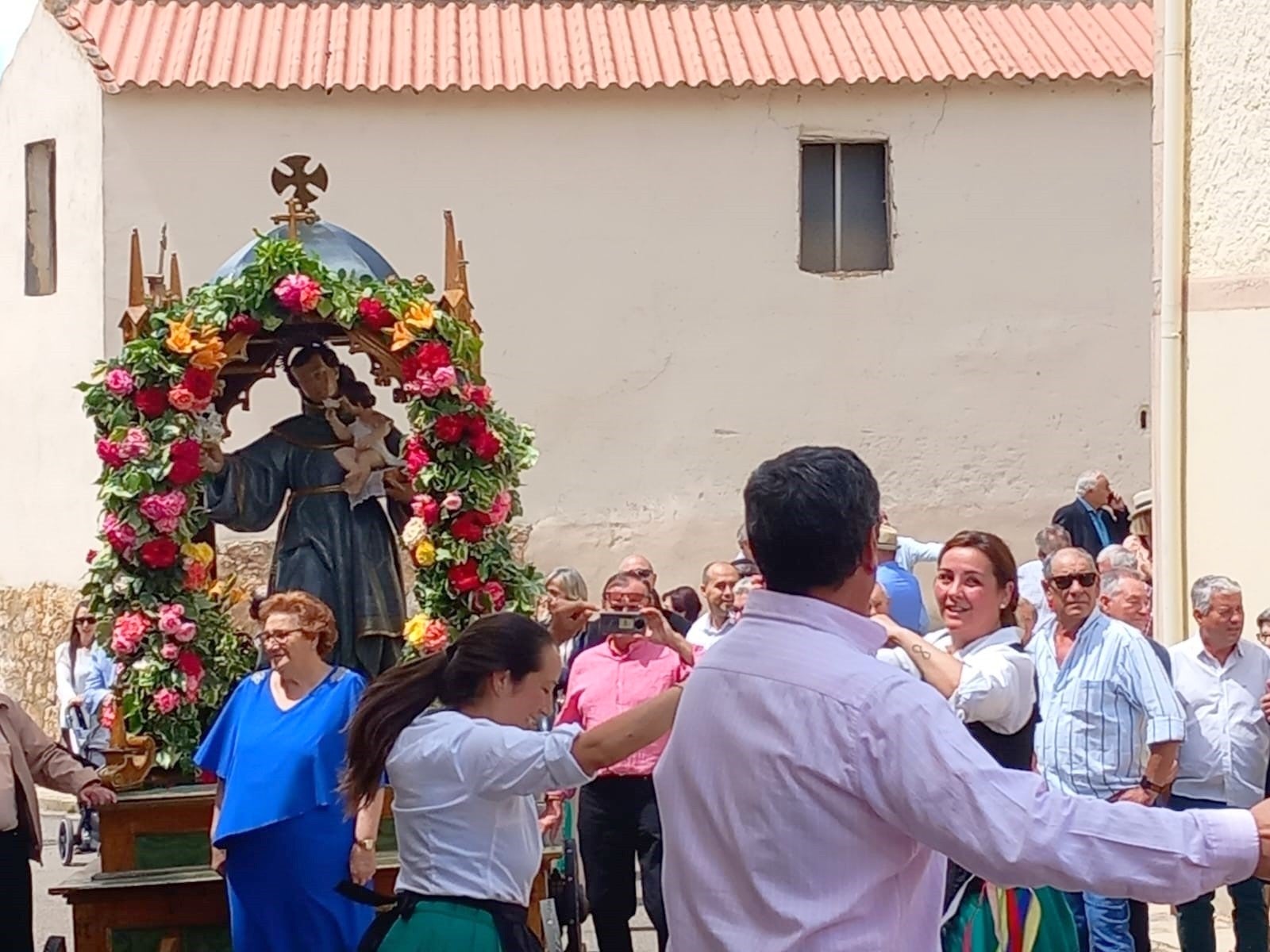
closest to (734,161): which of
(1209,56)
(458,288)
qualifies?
(1209,56)

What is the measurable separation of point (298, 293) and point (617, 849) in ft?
8.68

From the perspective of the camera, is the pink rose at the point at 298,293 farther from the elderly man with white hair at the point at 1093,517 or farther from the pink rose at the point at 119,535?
the elderly man with white hair at the point at 1093,517

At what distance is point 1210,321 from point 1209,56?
1.37 m

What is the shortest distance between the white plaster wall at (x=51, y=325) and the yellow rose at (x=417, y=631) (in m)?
8.83

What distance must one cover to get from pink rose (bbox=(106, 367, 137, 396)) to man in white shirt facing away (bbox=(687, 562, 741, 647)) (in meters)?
3.01

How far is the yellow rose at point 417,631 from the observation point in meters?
7.80

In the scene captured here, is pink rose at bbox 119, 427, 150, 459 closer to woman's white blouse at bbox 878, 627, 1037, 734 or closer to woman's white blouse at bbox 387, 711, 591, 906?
woman's white blouse at bbox 387, 711, 591, 906

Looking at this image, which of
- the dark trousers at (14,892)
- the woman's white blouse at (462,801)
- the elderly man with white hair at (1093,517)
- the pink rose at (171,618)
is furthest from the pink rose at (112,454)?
the elderly man with white hair at (1093,517)

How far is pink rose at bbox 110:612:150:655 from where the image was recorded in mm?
7707

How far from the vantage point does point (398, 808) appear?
204 inches

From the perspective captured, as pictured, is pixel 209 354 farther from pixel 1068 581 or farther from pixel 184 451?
pixel 1068 581

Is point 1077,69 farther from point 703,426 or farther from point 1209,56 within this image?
point 1209,56

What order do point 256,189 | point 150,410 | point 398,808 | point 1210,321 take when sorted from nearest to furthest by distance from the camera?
point 398,808 < point 150,410 < point 1210,321 < point 256,189

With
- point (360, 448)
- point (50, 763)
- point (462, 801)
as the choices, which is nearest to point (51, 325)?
point (360, 448)
